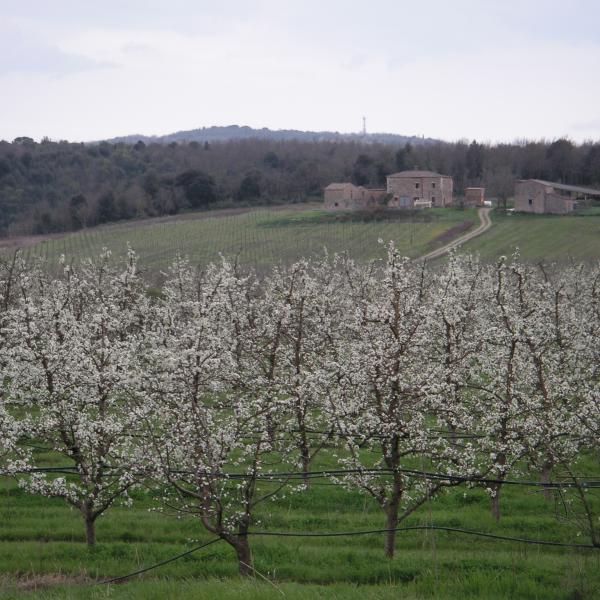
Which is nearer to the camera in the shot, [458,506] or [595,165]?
[458,506]

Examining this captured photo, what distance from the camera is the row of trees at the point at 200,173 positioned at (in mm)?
104438

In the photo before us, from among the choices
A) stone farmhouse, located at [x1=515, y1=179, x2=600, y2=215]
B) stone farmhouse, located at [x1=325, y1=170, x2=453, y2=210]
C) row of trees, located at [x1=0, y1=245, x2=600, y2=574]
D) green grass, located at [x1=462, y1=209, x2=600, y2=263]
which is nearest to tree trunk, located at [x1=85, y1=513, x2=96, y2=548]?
row of trees, located at [x1=0, y1=245, x2=600, y2=574]

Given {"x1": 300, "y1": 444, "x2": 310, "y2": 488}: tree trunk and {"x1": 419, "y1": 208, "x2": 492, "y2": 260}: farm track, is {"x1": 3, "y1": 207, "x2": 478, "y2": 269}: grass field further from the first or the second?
{"x1": 300, "y1": 444, "x2": 310, "y2": 488}: tree trunk

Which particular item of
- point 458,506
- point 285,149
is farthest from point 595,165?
point 458,506

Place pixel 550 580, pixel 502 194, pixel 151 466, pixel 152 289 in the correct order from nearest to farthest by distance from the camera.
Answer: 1. pixel 550 580
2. pixel 151 466
3. pixel 152 289
4. pixel 502 194

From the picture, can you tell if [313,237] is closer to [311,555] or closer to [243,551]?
[311,555]

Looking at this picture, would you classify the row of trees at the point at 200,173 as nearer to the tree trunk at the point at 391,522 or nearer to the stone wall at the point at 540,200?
the stone wall at the point at 540,200

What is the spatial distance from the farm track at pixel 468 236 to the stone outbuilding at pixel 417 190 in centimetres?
874

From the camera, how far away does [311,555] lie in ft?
51.4

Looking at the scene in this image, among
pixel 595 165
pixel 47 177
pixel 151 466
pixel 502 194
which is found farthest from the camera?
pixel 47 177

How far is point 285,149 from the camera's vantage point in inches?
6147

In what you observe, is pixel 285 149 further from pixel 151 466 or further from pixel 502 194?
pixel 151 466

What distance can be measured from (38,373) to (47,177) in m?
115

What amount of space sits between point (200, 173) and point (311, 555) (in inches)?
3893
